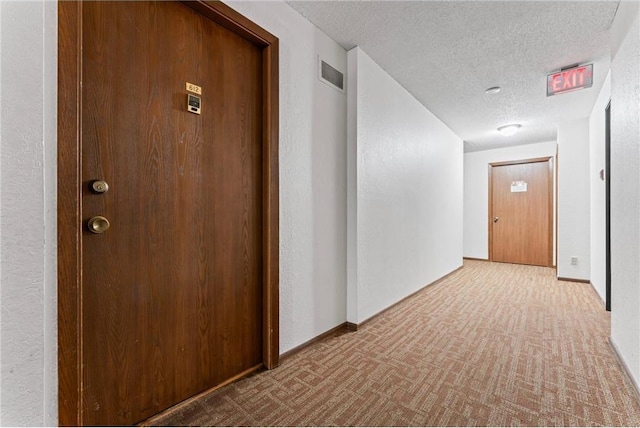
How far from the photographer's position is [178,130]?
1.39 meters

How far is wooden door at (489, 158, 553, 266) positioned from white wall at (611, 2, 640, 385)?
3787 millimetres

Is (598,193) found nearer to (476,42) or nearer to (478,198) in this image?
(478,198)

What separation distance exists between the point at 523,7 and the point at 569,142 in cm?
336

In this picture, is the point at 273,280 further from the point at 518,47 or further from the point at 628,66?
the point at 518,47

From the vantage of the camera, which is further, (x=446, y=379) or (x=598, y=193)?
(x=598, y=193)

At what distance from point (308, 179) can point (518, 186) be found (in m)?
5.33

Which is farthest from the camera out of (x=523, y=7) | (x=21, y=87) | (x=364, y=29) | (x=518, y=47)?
(x=518, y=47)

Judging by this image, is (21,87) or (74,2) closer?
(21,87)

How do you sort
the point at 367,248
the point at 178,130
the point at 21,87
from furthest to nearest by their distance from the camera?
1. the point at 367,248
2. the point at 178,130
3. the point at 21,87

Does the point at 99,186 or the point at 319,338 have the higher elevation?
the point at 99,186

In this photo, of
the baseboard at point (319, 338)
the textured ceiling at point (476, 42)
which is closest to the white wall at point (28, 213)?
the baseboard at point (319, 338)

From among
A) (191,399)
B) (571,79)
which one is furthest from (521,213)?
(191,399)

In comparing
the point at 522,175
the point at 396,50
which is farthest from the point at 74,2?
the point at 522,175

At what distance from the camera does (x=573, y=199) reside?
13.7 feet
